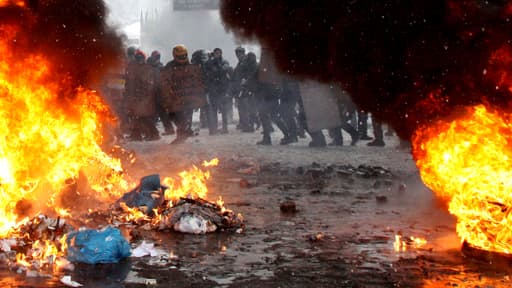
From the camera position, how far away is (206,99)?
58.8ft

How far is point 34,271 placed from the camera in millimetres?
6133

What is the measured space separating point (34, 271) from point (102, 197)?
3803mm

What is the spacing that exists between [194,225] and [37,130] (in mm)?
2190

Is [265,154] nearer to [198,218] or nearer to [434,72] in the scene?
[198,218]

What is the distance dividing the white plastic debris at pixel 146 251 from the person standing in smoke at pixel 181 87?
32.1 feet

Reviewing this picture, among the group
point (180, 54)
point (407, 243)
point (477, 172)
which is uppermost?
point (180, 54)

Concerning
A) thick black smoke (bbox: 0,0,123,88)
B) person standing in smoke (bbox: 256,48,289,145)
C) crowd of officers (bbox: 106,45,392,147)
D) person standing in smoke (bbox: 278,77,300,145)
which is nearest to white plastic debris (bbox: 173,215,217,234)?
thick black smoke (bbox: 0,0,123,88)

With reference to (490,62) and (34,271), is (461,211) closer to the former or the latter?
(490,62)

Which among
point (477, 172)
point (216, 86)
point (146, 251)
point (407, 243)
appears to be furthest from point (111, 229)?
point (216, 86)

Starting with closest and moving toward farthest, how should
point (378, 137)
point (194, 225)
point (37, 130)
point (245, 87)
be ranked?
point (194, 225)
point (37, 130)
point (378, 137)
point (245, 87)

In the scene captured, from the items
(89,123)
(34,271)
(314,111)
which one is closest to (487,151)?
(34,271)

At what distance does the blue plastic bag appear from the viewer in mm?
6559

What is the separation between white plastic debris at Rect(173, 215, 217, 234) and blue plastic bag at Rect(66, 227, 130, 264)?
1.15 meters

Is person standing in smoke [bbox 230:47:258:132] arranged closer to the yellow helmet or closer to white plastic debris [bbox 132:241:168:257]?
the yellow helmet
